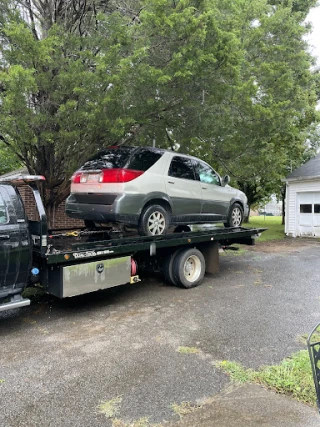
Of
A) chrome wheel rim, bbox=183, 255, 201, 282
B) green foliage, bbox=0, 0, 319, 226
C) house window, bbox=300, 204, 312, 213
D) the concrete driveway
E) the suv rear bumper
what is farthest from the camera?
house window, bbox=300, 204, 312, 213

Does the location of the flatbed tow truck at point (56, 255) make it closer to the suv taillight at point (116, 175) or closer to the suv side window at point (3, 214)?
the suv side window at point (3, 214)

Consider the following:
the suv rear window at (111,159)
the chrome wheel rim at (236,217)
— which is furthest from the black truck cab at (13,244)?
the chrome wheel rim at (236,217)

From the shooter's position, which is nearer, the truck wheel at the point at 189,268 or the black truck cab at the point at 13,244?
the black truck cab at the point at 13,244

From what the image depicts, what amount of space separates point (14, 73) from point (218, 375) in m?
5.24

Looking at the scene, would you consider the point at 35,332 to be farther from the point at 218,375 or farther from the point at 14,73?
the point at 14,73

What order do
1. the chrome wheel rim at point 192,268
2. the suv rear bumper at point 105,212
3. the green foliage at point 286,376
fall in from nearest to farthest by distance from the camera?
the green foliage at point 286,376 < the suv rear bumper at point 105,212 < the chrome wheel rim at point 192,268

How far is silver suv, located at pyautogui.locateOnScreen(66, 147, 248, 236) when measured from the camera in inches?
225

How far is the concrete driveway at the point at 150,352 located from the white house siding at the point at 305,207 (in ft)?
32.7

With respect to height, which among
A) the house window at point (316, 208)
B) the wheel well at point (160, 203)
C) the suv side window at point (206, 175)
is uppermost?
the suv side window at point (206, 175)

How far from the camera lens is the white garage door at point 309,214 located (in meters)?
16.2

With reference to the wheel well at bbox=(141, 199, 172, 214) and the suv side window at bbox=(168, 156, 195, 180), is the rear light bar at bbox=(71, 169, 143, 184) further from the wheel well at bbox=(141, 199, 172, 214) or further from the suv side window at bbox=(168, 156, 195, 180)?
the suv side window at bbox=(168, 156, 195, 180)

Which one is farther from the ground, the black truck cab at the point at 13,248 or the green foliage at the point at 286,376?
the black truck cab at the point at 13,248

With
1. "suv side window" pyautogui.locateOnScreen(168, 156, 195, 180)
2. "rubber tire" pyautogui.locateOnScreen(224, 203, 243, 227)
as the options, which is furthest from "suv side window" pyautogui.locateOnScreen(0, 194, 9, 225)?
"rubber tire" pyautogui.locateOnScreen(224, 203, 243, 227)

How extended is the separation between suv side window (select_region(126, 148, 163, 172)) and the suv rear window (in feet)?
Result: 0.34
